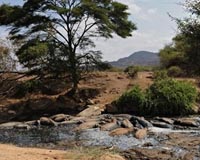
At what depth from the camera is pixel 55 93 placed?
136 feet

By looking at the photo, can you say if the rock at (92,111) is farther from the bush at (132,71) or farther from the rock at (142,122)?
the bush at (132,71)

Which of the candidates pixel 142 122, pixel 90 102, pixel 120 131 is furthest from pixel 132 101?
pixel 120 131

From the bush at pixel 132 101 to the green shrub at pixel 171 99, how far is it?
0.59 metres

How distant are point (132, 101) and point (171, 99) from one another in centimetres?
277

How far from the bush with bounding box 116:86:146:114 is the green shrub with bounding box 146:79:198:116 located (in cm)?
59

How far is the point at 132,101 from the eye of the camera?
34688mm

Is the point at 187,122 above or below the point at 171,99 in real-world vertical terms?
below

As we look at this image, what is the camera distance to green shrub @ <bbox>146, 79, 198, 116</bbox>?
3366 cm

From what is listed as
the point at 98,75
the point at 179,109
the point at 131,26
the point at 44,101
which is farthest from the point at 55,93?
the point at 179,109

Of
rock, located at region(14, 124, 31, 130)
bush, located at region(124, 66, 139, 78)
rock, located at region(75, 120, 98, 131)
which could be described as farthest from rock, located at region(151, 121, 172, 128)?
bush, located at region(124, 66, 139, 78)

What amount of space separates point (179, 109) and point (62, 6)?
41.6ft

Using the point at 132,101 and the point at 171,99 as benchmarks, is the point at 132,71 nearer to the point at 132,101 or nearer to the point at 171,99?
the point at 132,101

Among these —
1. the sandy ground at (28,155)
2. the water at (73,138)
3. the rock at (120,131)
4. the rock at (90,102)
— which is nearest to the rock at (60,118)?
the water at (73,138)

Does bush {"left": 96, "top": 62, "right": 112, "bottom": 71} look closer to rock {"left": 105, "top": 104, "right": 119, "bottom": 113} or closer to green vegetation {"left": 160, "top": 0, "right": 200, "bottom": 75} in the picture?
rock {"left": 105, "top": 104, "right": 119, "bottom": 113}
